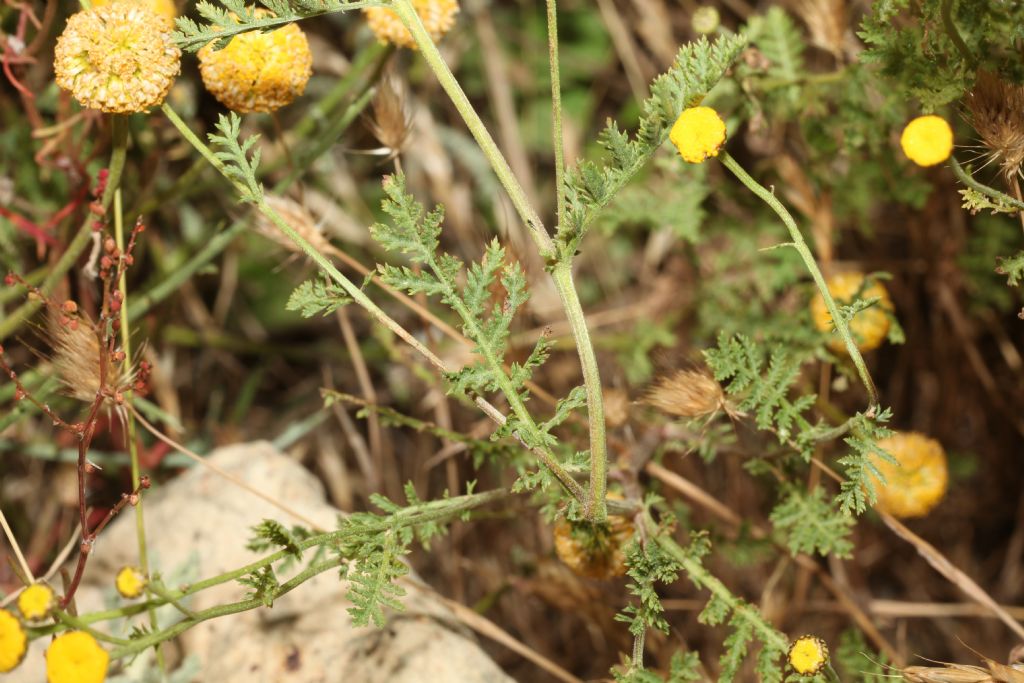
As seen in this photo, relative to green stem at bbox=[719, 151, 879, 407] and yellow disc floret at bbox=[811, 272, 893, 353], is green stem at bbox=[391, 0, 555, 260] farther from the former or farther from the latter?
yellow disc floret at bbox=[811, 272, 893, 353]

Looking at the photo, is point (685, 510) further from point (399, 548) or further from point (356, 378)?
point (356, 378)

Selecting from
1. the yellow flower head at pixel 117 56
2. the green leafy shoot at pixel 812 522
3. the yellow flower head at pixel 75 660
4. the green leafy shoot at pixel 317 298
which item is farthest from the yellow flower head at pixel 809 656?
the yellow flower head at pixel 117 56

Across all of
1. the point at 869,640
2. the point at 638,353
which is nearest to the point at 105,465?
the point at 638,353

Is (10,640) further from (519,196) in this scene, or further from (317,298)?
(519,196)

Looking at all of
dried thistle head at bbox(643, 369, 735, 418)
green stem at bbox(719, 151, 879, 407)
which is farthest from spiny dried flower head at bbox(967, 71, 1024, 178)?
dried thistle head at bbox(643, 369, 735, 418)

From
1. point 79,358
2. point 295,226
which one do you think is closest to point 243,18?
point 295,226
